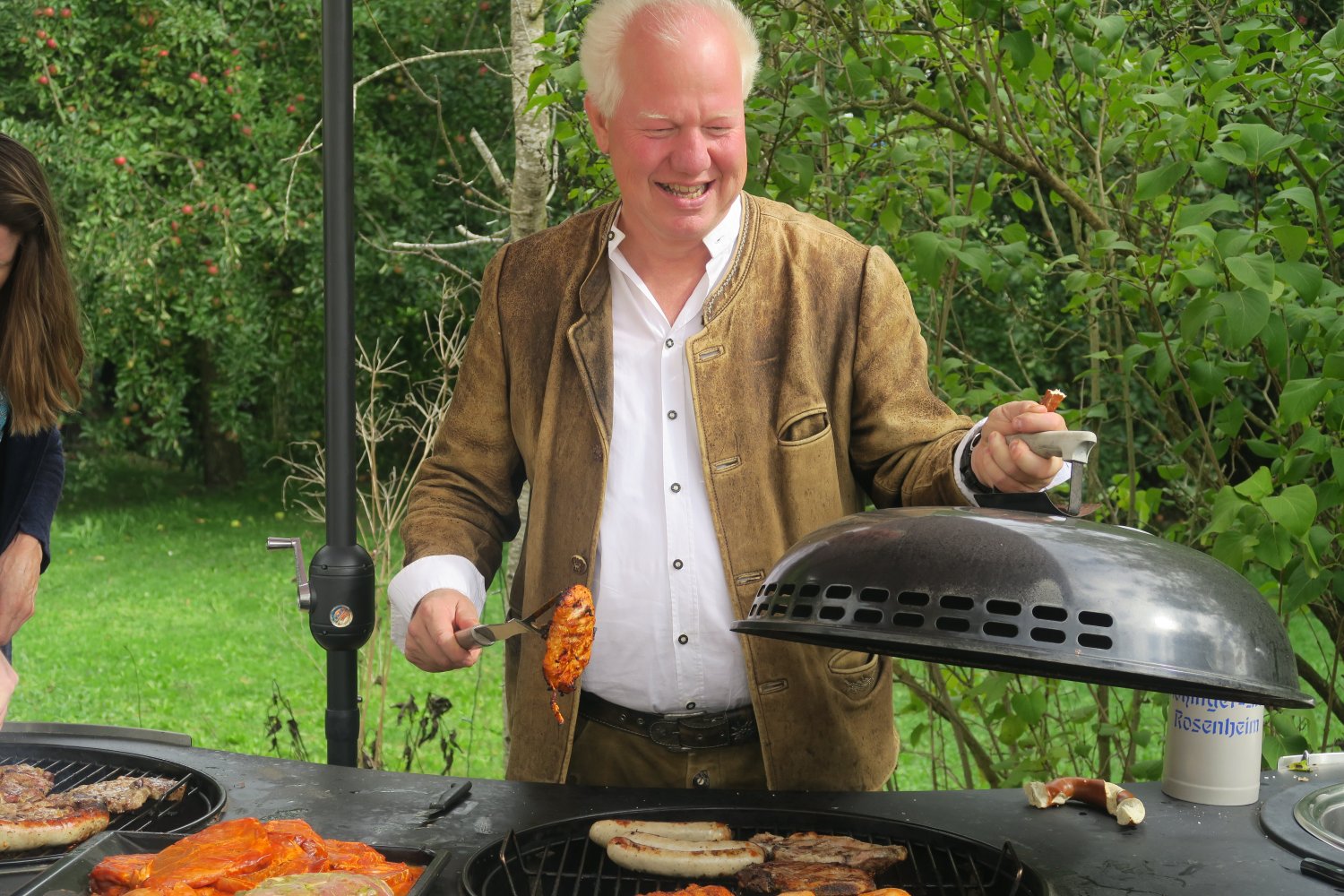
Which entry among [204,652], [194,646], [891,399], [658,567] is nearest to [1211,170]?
[891,399]

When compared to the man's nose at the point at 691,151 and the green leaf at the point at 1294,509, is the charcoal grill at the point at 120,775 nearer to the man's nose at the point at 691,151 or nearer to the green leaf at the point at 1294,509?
the man's nose at the point at 691,151

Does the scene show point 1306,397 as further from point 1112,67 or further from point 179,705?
point 179,705

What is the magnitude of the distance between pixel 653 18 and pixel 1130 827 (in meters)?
1.51

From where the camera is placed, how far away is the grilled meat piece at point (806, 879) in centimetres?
184

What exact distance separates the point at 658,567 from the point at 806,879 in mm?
674

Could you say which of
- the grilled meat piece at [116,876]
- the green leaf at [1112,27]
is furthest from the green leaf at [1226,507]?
the grilled meat piece at [116,876]

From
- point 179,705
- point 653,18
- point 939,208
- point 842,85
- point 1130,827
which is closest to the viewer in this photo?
point 1130,827

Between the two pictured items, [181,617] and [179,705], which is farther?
[181,617]

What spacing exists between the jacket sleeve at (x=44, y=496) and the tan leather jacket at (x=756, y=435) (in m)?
0.81

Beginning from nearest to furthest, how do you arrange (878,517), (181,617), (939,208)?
(878,517) → (939,208) → (181,617)

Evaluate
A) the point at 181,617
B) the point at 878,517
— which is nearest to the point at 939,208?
the point at 878,517

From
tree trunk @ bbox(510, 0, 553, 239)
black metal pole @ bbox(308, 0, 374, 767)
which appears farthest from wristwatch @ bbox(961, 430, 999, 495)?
tree trunk @ bbox(510, 0, 553, 239)

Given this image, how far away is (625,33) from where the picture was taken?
2.34 meters

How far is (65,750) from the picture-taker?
2453 mm
